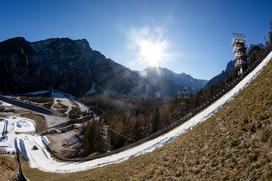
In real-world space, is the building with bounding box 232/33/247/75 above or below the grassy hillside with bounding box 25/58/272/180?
above

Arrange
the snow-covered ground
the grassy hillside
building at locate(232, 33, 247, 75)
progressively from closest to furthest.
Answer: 1. the grassy hillside
2. building at locate(232, 33, 247, 75)
3. the snow-covered ground

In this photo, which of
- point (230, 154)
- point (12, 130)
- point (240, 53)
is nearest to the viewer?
point (230, 154)

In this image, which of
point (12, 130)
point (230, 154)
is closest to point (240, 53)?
point (230, 154)

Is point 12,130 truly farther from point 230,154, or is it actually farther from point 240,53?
point 230,154

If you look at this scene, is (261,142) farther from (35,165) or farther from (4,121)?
(4,121)

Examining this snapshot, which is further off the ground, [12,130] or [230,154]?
[12,130]

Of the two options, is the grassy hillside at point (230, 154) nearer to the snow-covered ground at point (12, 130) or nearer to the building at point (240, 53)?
the building at point (240, 53)

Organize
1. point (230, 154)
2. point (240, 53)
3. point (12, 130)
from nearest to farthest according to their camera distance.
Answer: point (230, 154)
point (240, 53)
point (12, 130)

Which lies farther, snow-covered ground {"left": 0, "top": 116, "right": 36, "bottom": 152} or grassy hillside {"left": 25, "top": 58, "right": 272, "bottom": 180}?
snow-covered ground {"left": 0, "top": 116, "right": 36, "bottom": 152}

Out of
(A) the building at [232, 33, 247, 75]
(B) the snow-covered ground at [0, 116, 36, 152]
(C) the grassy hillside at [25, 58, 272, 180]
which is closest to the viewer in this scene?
(C) the grassy hillside at [25, 58, 272, 180]

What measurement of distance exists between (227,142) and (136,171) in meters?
8.91

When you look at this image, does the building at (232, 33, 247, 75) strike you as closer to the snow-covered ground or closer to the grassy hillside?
the grassy hillside

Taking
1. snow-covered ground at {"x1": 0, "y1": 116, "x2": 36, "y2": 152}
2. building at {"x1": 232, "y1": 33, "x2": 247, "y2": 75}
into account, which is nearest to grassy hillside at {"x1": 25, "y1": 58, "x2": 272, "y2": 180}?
building at {"x1": 232, "y1": 33, "x2": 247, "y2": 75}

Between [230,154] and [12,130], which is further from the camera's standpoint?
[12,130]
